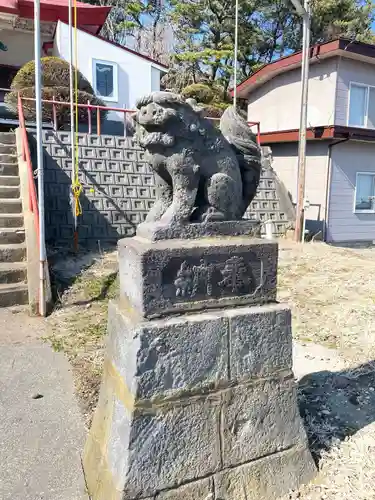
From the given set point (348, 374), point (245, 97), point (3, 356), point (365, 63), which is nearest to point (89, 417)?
point (3, 356)

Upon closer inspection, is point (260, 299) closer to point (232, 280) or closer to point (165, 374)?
point (232, 280)

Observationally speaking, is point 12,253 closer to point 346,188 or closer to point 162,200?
point 162,200

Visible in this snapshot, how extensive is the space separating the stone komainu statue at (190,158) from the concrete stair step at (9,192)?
17.5 ft

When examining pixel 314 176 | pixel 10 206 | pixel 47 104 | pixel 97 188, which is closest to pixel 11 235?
pixel 10 206

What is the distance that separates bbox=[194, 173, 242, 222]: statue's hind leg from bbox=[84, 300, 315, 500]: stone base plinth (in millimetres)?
547

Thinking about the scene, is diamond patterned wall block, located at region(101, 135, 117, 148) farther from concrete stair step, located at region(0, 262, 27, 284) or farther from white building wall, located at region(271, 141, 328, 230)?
white building wall, located at region(271, 141, 328, 230)

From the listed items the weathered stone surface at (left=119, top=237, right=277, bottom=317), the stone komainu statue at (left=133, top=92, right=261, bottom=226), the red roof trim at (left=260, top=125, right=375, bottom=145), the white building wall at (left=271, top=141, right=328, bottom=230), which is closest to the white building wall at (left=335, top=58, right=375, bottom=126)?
the red roof trim at (left=260, top=125, right=375, bottom=145)

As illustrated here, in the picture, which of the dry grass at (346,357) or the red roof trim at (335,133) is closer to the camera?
the dry grass at (346,357)

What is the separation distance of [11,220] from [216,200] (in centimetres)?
496

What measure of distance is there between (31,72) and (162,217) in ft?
33.7

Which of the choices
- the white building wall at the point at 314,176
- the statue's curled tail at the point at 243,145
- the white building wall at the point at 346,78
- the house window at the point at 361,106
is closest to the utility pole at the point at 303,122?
the white building wall at the point at 314,176

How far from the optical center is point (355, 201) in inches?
448

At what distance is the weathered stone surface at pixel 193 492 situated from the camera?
6.98 ft

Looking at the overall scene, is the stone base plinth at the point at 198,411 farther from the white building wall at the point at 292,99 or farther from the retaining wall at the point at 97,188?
the white building wall at the point at 292,99
